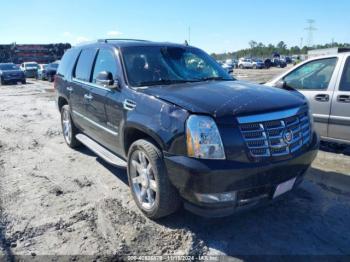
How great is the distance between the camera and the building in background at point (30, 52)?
1774 inches

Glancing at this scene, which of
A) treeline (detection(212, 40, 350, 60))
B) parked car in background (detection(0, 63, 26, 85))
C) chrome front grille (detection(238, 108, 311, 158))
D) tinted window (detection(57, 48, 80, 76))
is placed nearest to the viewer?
chrome front grille (detection(238, 108, 311, 158))

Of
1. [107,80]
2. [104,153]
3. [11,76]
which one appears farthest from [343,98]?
[11,76]

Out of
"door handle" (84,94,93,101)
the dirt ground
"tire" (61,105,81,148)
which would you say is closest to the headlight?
the dirt ground

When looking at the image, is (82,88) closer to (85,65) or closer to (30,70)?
(85,65)

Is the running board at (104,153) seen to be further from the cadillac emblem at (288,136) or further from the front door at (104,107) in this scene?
the cadillac emblem at (288,136)

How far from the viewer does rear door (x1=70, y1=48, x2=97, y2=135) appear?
5.15 metres

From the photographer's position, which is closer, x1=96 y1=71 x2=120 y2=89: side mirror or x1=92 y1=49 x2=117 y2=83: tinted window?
x1=96 y1=71 x2=120 y2=89: side mirror

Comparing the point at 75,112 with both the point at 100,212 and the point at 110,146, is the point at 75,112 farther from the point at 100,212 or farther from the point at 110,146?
the point at 100,212

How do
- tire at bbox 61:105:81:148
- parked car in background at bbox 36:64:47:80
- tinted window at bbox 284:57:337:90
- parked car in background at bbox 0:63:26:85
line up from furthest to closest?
1. parked car in background at bbox 36:64:47:80
2. parked car in background at bbox 0:63:26:85
3. tire at bbox 61:105:81:148
4. tinted window at bbox 284:57:337:90

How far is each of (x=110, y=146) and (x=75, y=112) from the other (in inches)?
62.9

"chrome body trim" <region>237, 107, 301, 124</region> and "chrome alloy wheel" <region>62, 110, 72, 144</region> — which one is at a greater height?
"chrome body trim" <region>237, 107, 301, 124</region>

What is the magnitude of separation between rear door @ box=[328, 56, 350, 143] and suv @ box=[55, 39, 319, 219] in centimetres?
182

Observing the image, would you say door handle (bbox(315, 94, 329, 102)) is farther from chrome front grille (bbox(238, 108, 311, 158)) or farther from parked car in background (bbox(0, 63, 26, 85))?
parked car in background (bbox(0, 63, 26, 85))

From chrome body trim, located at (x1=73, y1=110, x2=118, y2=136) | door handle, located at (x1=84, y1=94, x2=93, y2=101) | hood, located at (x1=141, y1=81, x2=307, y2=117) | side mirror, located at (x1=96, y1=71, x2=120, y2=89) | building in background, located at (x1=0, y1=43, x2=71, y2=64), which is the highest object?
building in background, located at (x1=0, y1=43, x2=71, y2=64)
